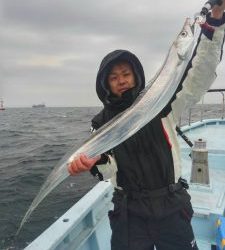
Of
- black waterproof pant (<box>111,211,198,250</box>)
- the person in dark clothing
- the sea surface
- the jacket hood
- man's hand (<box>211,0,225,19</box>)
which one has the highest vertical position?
man's hand (<box>211,0,225,19</box>)

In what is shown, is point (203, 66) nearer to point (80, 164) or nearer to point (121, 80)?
point (121, 80)

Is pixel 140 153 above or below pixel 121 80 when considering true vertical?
below

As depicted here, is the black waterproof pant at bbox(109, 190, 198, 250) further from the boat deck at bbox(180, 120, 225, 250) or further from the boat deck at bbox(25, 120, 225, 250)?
the boat deck at bbox(180, 120, 225, 250)

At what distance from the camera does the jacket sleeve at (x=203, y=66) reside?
8.77ft

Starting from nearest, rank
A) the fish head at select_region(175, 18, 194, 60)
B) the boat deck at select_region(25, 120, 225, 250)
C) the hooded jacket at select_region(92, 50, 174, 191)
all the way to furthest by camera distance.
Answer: the fish head at select_region(175, 18, 194, 60) < the hooded jacket at select_region(92, 50, 174, 191) < the boat deck at select_region(25, 120, 225, 250)

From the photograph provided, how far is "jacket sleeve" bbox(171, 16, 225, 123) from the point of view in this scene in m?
2.67

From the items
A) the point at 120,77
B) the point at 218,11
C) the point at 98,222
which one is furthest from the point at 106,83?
the point at 98,222

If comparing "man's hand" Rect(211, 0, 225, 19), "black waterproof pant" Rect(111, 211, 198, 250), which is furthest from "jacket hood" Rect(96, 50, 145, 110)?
"black waterproof pant" Rect(111, 211, 198, 250)

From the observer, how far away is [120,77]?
3199 mm

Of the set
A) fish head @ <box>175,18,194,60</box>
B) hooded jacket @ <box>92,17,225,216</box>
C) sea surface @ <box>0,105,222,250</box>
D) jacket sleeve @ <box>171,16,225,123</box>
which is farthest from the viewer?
sea surface @ <box>0,105,222,250</box>

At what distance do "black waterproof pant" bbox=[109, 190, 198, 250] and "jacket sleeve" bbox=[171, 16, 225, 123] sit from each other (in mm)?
Result: 944

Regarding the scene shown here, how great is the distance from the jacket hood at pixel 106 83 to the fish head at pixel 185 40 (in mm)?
716

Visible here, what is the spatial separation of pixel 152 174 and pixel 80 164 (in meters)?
0.66

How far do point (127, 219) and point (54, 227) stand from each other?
4.19ft
